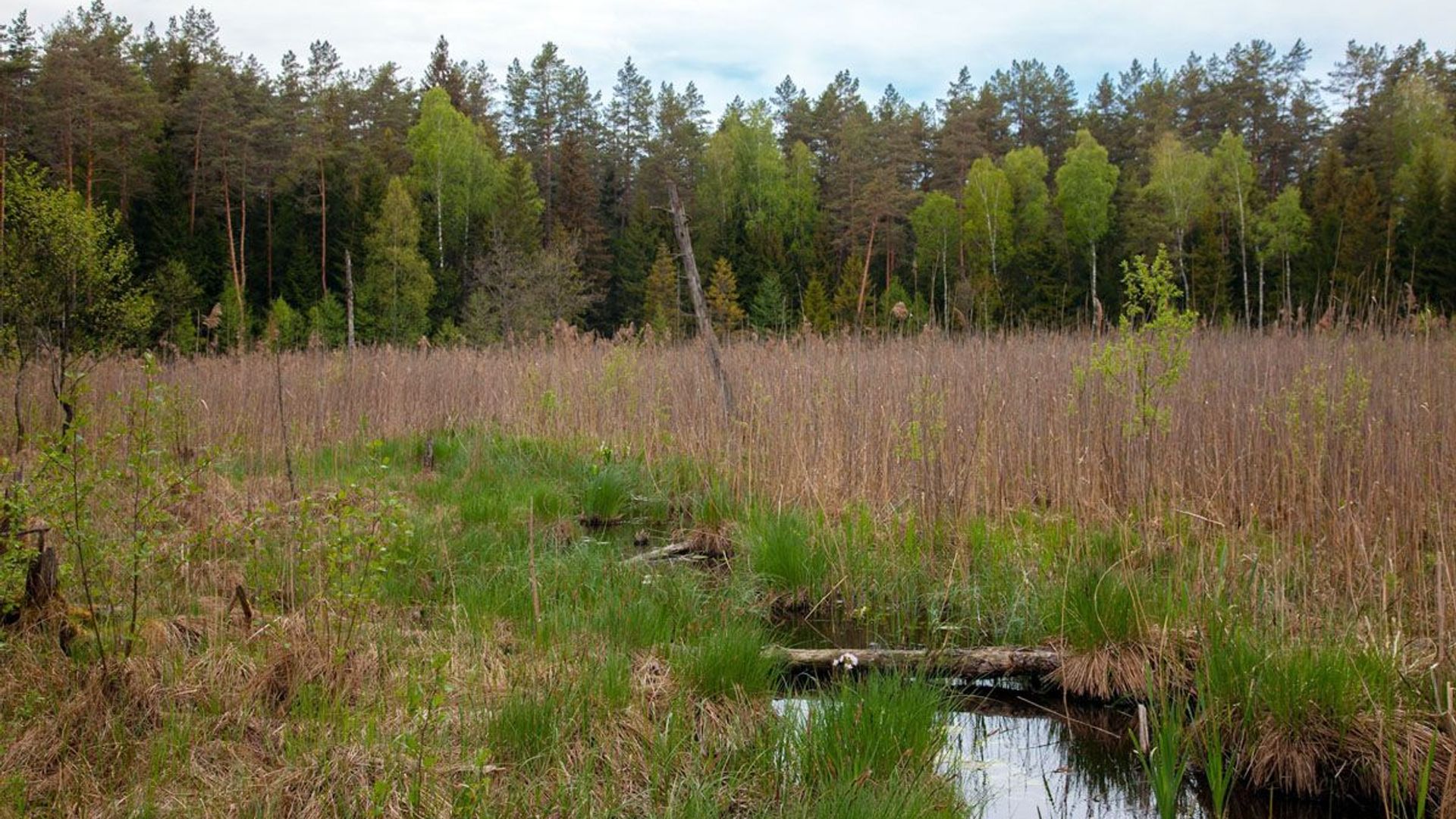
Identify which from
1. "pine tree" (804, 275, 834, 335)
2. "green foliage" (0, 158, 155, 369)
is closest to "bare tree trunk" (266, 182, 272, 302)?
"pine tree" (804, 275, 834, 335)

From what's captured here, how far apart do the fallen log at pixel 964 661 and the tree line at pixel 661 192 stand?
49.6ft

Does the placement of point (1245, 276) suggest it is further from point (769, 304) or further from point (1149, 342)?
point (1149, 342)

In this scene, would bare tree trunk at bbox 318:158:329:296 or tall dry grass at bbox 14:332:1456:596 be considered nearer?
tall dry grass at bbox 14:332:1456:596

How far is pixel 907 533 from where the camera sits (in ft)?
14.5

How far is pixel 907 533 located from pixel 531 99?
4904cm

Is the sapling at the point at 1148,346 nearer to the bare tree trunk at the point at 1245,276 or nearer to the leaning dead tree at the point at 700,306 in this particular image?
the leaning dead tree at the point at 700,306

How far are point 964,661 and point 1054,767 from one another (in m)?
0.63

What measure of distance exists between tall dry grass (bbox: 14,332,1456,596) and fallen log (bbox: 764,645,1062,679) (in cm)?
96

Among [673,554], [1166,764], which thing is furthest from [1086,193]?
[1166,764]

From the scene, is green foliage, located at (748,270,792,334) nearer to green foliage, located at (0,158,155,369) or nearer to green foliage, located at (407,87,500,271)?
green foliage, located at (407,87,500,271)

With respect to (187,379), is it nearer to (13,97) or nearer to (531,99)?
(13,97)

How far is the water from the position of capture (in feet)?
8.32

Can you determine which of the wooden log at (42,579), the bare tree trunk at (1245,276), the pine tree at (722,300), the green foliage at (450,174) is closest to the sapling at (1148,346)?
the wooden log at (42,579)

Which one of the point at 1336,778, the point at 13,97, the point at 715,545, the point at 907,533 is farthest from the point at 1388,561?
the point at 13,97
